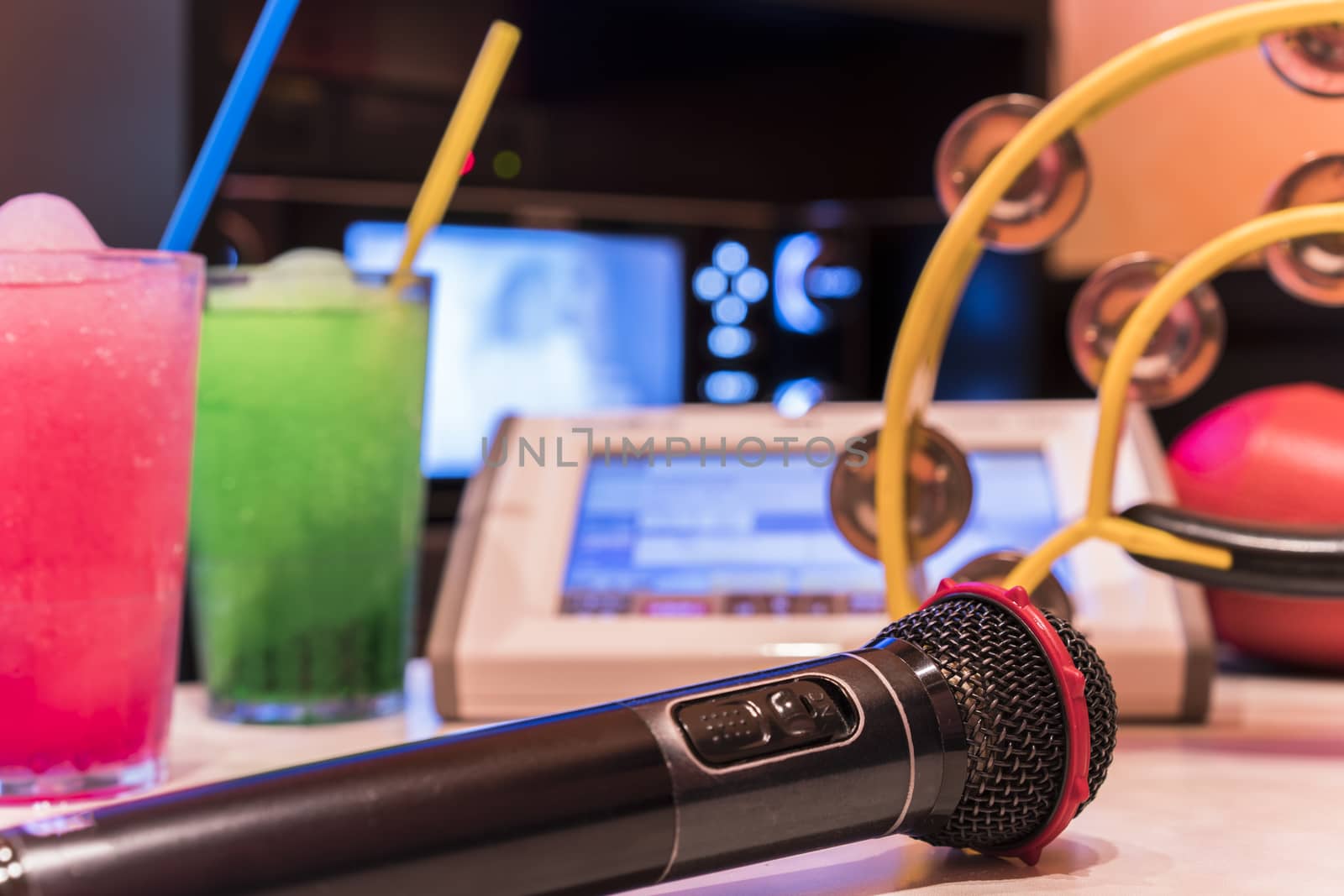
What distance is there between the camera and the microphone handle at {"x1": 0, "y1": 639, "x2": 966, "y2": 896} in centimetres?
28

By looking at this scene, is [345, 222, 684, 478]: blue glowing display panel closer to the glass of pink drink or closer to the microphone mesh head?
the glass of pink drink

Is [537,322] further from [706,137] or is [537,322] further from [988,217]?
[988,217]

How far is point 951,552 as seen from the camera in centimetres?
68

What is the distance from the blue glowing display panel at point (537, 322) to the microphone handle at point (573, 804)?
1428 millimetres

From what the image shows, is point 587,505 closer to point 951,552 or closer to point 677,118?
point 951,552

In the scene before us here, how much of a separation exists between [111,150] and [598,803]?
644mm

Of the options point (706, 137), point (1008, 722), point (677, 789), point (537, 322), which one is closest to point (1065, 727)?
point (1008, 722)

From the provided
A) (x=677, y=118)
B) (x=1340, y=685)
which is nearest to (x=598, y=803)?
(x=1340, y=685)

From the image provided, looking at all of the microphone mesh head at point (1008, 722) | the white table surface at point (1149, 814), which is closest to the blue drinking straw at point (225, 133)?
the white table surface at point (1149, 814)

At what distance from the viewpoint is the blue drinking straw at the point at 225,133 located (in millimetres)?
517

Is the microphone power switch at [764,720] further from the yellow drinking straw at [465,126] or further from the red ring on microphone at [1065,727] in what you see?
the yellow drinking straw at [465,126]

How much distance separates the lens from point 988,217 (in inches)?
21.4

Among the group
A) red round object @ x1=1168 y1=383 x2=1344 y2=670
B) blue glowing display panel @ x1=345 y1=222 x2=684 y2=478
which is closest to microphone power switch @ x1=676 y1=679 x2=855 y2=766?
red round object @ x1=1168 y1=383 x2=1344 y2=670

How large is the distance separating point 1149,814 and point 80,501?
380 millimetres
